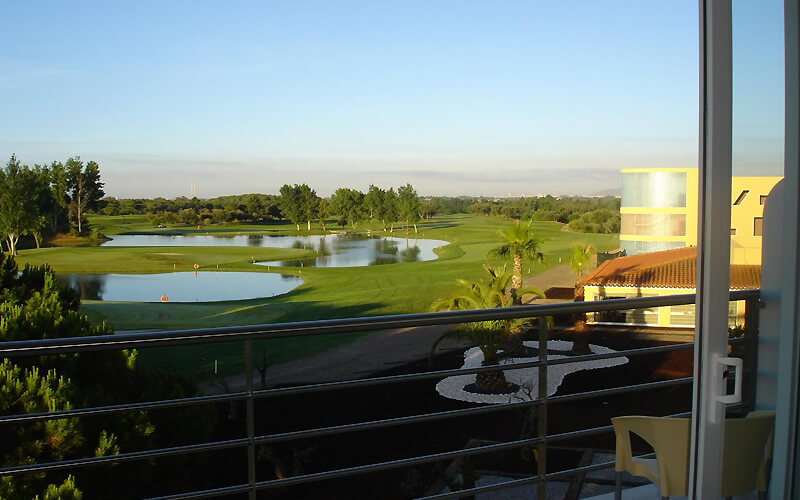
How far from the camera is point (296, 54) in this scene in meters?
38.9

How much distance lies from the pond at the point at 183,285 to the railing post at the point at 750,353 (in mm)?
33988

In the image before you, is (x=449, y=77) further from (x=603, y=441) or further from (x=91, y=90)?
(x=603, y=441)

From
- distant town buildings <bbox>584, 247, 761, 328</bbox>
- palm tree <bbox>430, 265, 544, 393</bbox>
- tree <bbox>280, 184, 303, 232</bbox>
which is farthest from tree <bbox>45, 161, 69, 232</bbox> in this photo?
distant town buildings <bbox>584, 247, 761, 328</bbox>

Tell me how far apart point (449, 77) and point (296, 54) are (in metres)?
10.2

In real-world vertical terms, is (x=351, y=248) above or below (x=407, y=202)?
below

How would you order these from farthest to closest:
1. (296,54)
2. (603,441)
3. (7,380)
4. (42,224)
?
(296,54) → (42,224) → (603,441) → (7,380)

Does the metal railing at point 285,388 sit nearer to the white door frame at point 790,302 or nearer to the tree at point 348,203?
the white door frame at point 790,302

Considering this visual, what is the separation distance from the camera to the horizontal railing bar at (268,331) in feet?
3.85

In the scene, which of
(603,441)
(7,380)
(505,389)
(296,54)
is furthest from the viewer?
(296,54)

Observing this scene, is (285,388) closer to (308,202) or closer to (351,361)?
(351,361)

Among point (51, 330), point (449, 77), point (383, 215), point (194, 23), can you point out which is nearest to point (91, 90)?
point (194, 23)

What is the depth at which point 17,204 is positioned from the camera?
23.1 metres

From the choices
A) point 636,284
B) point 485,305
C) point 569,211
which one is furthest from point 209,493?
point 569,211

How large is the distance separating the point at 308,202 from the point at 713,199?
3978cm
